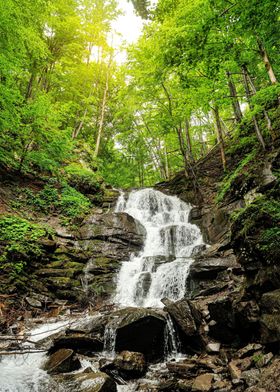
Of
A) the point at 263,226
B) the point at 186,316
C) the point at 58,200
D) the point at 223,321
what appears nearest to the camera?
the point at 263,226

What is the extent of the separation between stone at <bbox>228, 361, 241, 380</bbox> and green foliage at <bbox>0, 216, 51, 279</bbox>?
744 centimetres

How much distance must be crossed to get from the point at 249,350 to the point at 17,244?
8.32 metres

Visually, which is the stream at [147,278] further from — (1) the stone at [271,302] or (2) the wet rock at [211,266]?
(1) the stone at [271,302]

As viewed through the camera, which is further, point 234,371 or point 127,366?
point 127,366

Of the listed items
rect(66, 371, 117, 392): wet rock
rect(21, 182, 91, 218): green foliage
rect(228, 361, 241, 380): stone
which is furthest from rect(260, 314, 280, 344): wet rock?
rect(21, 182, 91, 218): green foliage

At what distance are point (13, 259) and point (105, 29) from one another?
19937mm

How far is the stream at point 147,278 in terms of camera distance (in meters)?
5.31

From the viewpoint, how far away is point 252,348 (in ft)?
16.8

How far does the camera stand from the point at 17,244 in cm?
995

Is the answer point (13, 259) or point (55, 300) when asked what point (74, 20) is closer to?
point (13, 259)

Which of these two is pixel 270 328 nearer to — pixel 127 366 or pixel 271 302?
pixel 271 302

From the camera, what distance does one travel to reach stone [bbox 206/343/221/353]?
Result: 18.8 ft

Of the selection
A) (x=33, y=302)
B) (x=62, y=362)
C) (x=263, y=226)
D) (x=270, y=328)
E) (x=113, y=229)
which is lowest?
(x=62, y=362)

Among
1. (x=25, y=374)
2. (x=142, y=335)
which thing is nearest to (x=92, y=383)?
(x=25, y=374)
